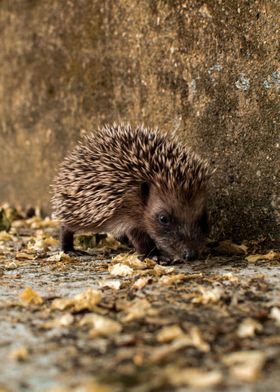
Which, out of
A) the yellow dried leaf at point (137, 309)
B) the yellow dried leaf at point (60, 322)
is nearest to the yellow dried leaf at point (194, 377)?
the yellow dried leaf at point (137, 309)

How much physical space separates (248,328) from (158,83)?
12.7 ft

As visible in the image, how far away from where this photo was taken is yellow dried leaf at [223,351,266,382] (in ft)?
8.48

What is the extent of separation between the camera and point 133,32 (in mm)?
6867

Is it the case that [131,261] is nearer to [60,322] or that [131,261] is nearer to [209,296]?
[209,296]

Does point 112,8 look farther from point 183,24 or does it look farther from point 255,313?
point 255,313

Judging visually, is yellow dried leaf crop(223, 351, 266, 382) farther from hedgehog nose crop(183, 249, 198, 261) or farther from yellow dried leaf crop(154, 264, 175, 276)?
hedgehog nose crop(183, 249, 198, 261)

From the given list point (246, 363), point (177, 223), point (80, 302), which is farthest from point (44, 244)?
point (246, 363)

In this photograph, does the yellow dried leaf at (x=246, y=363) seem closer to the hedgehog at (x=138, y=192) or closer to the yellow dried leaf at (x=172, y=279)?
the yellow dried leaf at (x=172, y=279)

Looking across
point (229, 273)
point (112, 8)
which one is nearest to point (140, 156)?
point (229, 273)

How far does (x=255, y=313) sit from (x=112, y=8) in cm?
478

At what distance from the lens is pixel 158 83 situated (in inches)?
258

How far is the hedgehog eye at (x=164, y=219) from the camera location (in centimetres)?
541

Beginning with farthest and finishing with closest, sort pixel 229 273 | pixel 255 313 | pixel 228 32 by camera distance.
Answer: pixel 228 32 < pixel 229 273 < pixel 255 313

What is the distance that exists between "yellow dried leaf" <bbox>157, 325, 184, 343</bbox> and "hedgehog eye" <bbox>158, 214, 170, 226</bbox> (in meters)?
2.24
